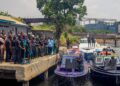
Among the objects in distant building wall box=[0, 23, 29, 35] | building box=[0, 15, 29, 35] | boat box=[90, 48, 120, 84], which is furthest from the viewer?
distant building wall box=[0, 23, 29, 35]

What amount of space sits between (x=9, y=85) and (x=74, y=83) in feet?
17.2

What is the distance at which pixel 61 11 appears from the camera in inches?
2100

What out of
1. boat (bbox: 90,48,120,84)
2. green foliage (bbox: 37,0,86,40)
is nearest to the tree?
green foliage (bbox: 37,0,86,40)

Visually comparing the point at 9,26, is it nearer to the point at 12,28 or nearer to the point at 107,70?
the point at 12,28

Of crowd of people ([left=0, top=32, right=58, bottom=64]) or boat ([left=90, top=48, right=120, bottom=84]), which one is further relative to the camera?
boat ([left=90, top=48, right=120, bottom=84])

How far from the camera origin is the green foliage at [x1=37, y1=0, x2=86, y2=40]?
172ft

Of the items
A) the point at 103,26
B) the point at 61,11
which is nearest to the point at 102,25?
the point at 103,26

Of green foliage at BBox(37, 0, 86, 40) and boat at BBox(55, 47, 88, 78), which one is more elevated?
green foliage at BBox(37, 0, 86, 40)

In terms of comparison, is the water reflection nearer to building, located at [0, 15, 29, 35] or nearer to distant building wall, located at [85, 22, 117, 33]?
building, located at [0, 15, 29, 35]

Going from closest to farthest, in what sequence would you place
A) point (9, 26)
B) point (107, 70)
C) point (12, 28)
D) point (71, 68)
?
point (71, 68) → point (107, 70) → point (9, 26) → point (12, 28)

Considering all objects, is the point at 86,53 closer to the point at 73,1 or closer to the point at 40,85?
the point at 40,85

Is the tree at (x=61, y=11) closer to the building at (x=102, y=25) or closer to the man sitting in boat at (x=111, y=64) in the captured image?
the man sitting in boat at (x=111, y=64)

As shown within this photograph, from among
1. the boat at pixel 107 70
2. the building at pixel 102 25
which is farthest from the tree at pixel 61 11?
the building at pixel 102 25

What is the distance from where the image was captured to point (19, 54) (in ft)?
65.4
